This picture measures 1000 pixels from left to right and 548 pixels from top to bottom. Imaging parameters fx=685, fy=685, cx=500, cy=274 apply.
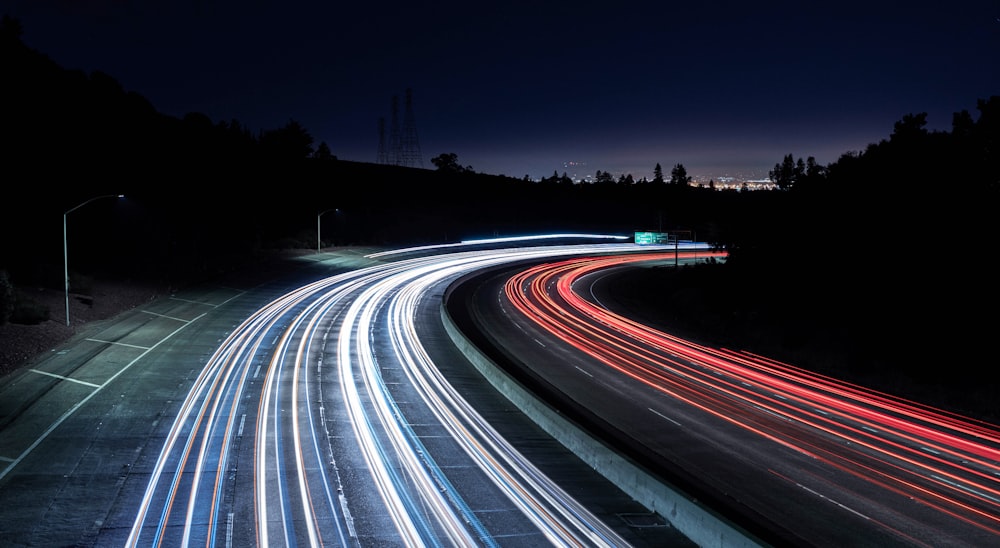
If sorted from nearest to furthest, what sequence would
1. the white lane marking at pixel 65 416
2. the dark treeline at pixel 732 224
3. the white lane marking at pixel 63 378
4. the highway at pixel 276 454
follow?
the highway at pixel 276 454 → the white lane marking at pixel 65 416 → the white lane marking at pixel 63 378 → the dark treeline at pixel 732 224

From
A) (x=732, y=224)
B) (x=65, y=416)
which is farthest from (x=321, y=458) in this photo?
(x=732, y=224)

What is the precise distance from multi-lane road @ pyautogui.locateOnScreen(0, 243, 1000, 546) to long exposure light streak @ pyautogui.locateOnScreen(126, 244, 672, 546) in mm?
78

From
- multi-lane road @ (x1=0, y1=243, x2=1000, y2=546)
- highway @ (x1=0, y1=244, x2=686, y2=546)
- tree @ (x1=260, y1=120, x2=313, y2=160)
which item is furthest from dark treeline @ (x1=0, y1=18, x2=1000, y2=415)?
highway @ (x1=0, y1=244, x2=686, y2=546)

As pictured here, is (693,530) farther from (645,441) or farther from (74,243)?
(74,243)

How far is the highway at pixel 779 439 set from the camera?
15.0 metres

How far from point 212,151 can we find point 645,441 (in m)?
67.6

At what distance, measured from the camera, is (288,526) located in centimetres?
1428

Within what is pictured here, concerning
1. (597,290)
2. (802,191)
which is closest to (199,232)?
(597,290)

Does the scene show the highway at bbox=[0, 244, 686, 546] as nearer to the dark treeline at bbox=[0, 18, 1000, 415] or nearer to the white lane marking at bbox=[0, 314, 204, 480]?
the white lane marking at bbox=[0, 314, 204, 480]

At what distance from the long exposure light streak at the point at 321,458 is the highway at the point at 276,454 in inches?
2.5

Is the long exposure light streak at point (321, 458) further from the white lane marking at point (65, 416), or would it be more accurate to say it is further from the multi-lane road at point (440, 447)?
the white lane marking at point (65, 416)

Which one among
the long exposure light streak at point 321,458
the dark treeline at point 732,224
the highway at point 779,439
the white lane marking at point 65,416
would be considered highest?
the dark treeline at point 732,224

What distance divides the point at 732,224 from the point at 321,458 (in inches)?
2374

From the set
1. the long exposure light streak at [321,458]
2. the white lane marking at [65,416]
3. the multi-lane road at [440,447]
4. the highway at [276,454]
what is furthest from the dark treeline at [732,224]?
the long exposure light streak at [321,458]
